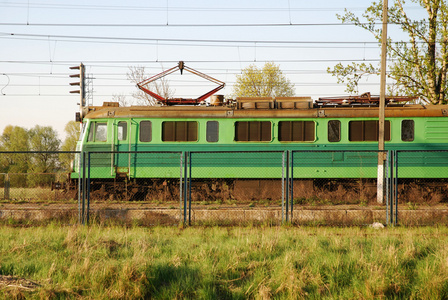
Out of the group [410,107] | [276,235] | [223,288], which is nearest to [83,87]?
[410,107]

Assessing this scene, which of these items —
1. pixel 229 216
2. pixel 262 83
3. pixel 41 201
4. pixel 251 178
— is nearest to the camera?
pixel 229 216

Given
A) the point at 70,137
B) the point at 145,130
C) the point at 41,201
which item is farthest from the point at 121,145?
the point at 70,137

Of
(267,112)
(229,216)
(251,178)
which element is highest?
(267,112)

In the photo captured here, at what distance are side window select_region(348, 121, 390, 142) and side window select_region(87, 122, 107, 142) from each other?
8.50 metres

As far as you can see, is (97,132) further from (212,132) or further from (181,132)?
(212,132)

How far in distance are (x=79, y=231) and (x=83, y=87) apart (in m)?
17.8

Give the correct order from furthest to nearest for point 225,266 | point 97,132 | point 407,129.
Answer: point 97,132 → point 407,129 → point 225,266

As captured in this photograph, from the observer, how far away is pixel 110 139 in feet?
51.3

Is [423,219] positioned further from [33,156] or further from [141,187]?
[33,156]

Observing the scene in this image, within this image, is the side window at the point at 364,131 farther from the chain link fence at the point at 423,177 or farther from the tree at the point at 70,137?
the tree at the point at 70,137

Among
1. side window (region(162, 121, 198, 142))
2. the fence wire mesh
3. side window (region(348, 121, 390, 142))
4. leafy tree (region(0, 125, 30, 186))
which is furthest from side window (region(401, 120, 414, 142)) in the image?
leafy tree (region(0, 125, 30, 186))

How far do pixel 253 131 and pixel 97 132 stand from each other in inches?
215

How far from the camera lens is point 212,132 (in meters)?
15.5

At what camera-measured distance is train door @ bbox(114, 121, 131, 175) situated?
15.4 m
